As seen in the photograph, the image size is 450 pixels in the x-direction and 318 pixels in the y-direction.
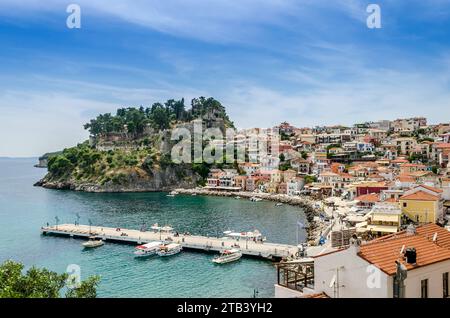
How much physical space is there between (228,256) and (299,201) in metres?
22.6

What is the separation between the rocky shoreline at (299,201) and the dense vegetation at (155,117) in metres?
19.2

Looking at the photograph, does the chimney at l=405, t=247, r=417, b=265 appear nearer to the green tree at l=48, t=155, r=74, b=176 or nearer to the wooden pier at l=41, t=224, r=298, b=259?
the wooden pier at l=41, t=224, r=298, b=259

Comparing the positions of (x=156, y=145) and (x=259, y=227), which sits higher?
(x=156, y=145)

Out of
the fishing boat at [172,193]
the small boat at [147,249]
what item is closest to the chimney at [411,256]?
the small boat at [147,249]

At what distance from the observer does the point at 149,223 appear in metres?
33.8

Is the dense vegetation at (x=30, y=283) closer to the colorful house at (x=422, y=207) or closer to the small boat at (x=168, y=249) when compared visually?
the small boat at (x=168, y=249)

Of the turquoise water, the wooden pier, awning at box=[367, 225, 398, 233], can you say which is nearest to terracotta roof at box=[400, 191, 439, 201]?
awning at box=[367, 225, 398, 233]

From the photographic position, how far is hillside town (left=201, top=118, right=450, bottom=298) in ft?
17.5

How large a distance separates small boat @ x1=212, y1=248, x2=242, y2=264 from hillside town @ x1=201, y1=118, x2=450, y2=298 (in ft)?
11.4

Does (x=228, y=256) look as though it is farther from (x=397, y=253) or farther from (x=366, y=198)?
(x=397, y=253)

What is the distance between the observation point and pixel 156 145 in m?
69.0

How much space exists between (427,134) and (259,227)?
4232 cm
